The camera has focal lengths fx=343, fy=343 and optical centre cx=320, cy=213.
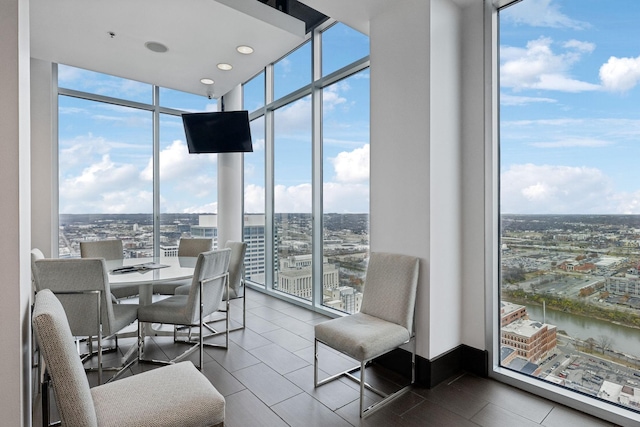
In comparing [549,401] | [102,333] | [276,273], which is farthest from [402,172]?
[276,273]

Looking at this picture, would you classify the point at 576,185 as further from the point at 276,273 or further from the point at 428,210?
the point at 276,273

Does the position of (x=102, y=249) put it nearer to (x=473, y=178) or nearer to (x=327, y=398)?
(x=327, y=398)

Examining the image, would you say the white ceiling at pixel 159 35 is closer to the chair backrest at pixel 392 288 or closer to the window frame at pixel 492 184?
the window frame at pixel 492 184

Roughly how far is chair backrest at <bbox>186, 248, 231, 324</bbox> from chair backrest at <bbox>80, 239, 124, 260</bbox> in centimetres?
168

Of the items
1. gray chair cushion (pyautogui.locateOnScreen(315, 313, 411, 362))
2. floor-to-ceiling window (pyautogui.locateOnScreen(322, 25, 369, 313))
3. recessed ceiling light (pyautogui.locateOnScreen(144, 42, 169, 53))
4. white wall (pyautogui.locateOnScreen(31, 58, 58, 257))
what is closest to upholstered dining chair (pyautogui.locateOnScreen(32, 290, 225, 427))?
gray chair cushion (pyautogui.locateOnScreen(315, 313, 411, 362))

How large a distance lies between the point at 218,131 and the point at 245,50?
120 cm

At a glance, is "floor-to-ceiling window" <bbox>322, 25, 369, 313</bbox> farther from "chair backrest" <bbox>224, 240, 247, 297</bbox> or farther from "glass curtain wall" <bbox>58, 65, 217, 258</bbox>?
"glass curtain wall" <bbox>58, 65, 217, 258</bbox>

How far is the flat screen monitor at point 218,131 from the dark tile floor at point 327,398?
104 inches

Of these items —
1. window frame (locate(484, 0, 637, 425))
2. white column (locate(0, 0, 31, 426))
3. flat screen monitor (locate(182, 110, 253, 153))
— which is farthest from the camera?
flat screen monitor (locate(182, 110, 253, 153))

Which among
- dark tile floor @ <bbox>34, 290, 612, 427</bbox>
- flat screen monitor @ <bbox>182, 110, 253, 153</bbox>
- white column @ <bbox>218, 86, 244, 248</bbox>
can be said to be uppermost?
flat screen monitor @ <bbox>182, 110, 253, 153</bbox>

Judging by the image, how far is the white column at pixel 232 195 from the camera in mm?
5758

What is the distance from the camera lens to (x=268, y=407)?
222 cm

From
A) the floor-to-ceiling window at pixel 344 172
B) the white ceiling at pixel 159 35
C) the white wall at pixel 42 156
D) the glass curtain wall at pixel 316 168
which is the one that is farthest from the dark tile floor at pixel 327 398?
the white ceiling at pixel 159 35

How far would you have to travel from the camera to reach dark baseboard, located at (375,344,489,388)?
8.18 feet
